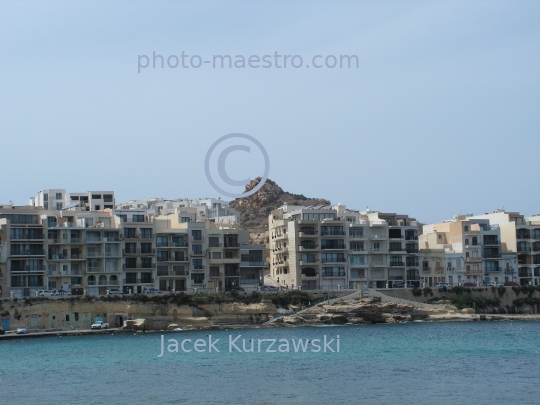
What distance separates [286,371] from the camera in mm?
52781

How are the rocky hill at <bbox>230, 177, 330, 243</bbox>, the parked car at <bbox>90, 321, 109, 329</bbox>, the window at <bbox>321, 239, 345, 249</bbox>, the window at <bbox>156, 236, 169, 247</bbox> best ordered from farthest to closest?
the rocky hill at <bbox>230, 177, 330, 243</bbox>, the window at <bbox>321, 239, 345, 249</bbox>, the window at <bbox>156, 236, 169, 247</bbox>, the parked car at <bbox>90, 321, 109, 329</bbox>

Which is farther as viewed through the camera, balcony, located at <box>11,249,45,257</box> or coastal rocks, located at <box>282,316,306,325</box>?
balcony, located at <box>11,249,45,257</box>

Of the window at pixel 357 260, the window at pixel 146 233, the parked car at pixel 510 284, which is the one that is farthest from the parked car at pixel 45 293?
the parked car at pixel 510 284

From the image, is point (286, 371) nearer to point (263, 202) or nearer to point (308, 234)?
point (308, 234)

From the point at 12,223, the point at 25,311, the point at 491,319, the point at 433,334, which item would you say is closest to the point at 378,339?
the point at 433,334

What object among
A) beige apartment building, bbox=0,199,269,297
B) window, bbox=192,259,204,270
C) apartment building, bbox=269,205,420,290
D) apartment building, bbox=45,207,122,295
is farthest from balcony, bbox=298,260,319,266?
apartment building, bbox=45,207,122,295

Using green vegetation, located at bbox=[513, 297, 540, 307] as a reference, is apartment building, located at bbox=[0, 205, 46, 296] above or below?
above

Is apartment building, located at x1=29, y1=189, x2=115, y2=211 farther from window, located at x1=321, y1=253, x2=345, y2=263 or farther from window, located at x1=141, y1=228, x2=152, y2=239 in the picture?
window, located at x1=321, y1=253, x2=345, y2=263

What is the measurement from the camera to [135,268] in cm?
9262

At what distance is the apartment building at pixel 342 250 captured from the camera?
330 ft

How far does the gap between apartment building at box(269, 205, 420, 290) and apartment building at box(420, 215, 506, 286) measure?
2957 mm

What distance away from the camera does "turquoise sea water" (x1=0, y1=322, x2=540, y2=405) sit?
145 feet

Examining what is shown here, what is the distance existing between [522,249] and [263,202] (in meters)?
62.6

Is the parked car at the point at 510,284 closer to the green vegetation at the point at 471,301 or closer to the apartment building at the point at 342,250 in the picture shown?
the green vegetation at the point at 471,301
